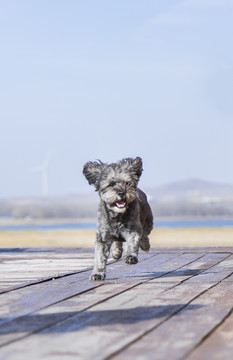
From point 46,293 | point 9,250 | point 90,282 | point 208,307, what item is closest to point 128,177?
point 90,282

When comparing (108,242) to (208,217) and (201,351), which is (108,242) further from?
(208,217)

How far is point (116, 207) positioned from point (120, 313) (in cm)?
234

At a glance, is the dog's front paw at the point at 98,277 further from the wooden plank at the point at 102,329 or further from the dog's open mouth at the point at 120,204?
the wooden plank at the point at 102,329

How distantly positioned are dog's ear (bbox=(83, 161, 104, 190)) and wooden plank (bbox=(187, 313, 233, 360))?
3.29 metres

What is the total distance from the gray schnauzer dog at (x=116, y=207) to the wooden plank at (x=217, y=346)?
2.89 m

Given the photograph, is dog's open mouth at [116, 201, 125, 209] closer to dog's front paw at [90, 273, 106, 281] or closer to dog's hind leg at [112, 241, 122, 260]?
dog's front paw at [90, 273, 106, 281]

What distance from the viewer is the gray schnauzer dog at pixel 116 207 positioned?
7160 millimetres

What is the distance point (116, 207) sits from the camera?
7.17 m

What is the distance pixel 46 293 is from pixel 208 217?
102 meters

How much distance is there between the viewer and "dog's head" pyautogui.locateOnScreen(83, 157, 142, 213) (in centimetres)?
715

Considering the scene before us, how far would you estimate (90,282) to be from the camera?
22.8ft

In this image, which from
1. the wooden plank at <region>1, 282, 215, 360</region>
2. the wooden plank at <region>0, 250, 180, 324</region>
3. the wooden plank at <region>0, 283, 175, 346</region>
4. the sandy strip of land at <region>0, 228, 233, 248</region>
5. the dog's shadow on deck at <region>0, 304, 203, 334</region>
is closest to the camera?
the wooden plank at <region>1, 282, 215, 360</region>

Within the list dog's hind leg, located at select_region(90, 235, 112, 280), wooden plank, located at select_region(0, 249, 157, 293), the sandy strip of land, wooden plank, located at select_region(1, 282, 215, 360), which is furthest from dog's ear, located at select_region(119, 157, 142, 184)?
the sandy strip of land

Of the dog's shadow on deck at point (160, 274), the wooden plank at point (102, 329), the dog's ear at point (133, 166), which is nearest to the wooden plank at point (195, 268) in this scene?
the dog's shadow on deck at point (160, 274)
